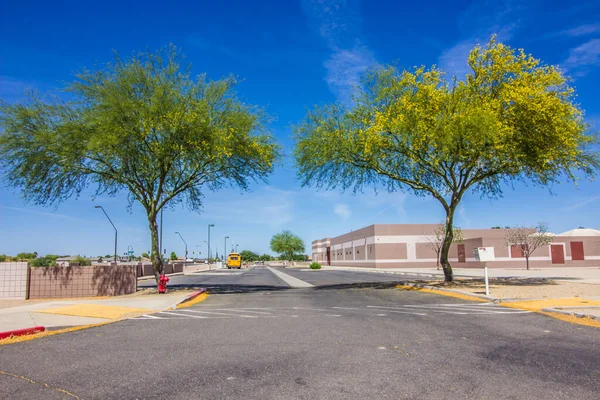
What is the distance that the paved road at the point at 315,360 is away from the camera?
5.44m

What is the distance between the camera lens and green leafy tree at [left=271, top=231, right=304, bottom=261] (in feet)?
452

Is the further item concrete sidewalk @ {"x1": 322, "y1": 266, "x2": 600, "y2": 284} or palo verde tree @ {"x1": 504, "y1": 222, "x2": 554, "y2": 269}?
palo verde tree @ {"x1": 504, "y1": 222, "x2": 554, "y2": 269}

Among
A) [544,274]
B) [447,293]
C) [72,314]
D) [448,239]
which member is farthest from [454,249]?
[72,314]

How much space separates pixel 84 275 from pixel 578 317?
1878cm

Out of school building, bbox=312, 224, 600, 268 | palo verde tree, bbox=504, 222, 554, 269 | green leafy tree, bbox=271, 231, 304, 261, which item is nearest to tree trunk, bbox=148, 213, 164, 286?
school building, bbox=312, 224, 600, 268

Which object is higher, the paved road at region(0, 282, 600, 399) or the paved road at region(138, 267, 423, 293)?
the paved road at region(0, 282, 600, 399)

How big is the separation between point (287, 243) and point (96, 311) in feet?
409

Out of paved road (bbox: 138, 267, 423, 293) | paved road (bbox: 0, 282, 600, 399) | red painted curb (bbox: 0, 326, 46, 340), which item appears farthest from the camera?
paved road (bbox: 138, 267, 423, 293)

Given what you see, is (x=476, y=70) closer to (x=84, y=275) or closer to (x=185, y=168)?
(x=185, y=168)

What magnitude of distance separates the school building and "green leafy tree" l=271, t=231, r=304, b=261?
102 feet

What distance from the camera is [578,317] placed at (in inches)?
459

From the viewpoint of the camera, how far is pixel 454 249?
70438 millimetres

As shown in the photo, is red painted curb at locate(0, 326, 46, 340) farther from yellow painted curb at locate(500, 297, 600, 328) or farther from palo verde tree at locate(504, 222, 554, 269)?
→ palo verde tree at locate(504, 222, 554, 269)

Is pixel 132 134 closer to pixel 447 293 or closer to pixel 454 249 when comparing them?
pixel 447 293
